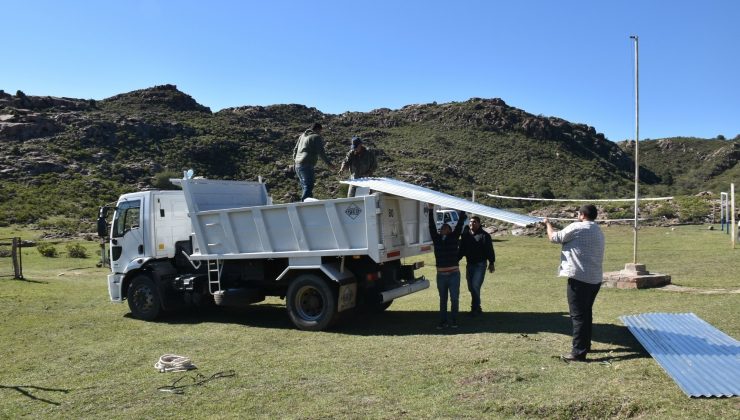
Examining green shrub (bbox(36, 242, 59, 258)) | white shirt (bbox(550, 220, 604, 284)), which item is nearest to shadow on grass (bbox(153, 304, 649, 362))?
white shirt (bbox(550, 220, 604, 284))

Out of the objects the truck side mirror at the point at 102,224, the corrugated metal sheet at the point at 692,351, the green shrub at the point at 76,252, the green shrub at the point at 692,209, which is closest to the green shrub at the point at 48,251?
the green shrub at the point at 76,252

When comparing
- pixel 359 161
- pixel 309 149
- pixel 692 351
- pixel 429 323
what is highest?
pixel 309 149

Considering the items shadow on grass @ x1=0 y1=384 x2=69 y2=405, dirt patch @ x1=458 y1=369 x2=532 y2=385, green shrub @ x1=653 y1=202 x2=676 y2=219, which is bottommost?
shadow on grass @ x1=0 y1=384 x2=69 y2=405

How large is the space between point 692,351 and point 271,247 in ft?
20.3

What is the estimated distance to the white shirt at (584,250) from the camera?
6.38 m

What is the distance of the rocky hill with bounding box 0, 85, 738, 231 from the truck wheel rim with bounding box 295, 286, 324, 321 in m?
30.3

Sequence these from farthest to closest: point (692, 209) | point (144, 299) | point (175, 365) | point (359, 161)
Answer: point (692, 209), point (144, 299), point (359, 161), point (175, 365)

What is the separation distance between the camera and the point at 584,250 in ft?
21.0

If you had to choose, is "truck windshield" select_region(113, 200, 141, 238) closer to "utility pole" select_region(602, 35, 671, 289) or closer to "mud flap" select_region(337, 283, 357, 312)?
"mud flap" select_region(337, 283, 357, 312)

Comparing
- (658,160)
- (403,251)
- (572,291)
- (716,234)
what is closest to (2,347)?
(403,251)

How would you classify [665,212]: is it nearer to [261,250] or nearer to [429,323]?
[429,323]

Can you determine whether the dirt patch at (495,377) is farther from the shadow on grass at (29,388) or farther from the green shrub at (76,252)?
the green shrub at (76,252)

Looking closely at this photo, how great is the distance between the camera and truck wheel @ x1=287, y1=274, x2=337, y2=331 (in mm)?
8891

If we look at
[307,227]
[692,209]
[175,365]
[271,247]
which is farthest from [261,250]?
[692,209]
